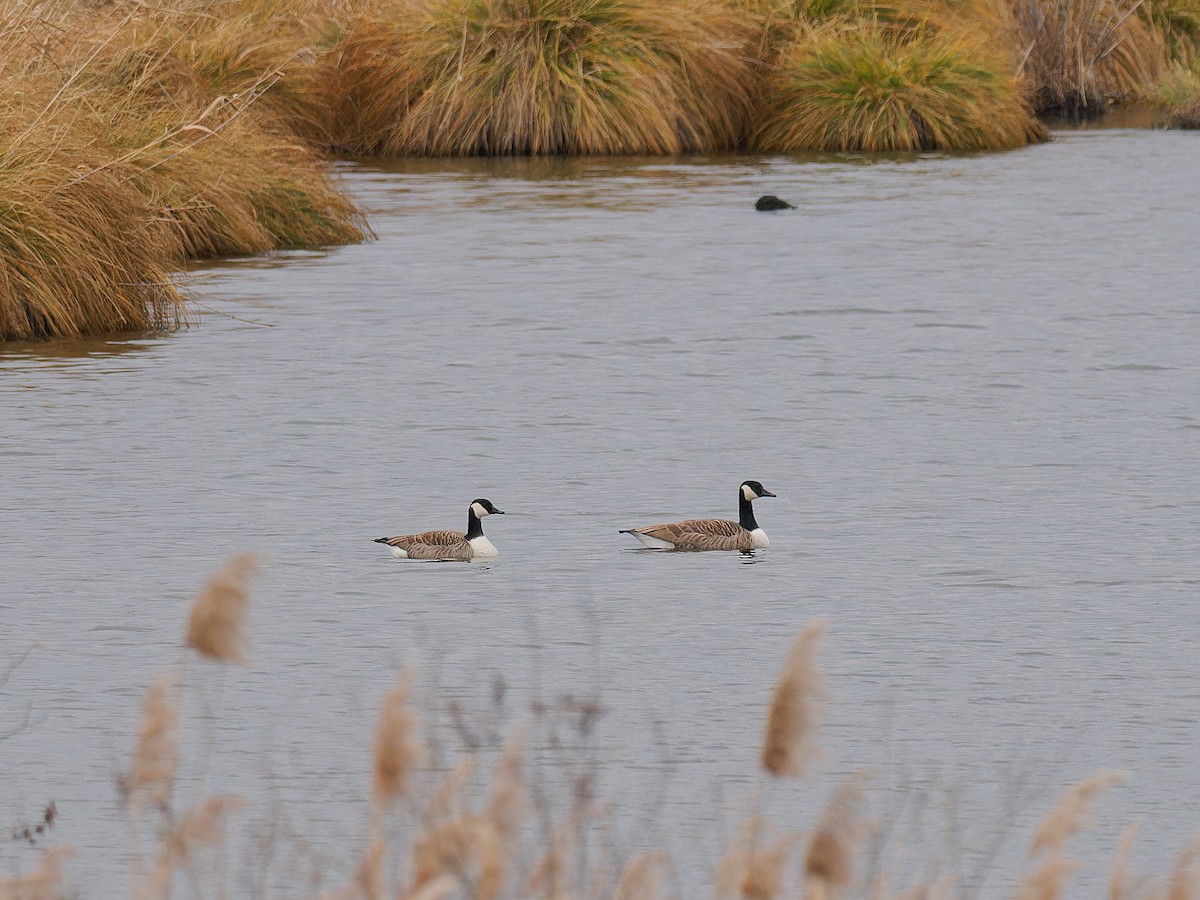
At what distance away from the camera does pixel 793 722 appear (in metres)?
3.52

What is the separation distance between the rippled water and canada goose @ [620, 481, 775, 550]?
9cm

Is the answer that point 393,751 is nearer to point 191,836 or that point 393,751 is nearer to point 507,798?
point 507,798

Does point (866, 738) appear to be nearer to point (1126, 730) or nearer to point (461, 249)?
point (1126, 730)

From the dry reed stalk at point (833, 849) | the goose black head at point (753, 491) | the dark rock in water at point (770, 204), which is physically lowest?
the dark rock in water at point (770, 204)

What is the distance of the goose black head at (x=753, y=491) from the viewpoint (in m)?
10.4

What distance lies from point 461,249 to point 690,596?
12.6 m

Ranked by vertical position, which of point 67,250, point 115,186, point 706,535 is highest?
point 115,186

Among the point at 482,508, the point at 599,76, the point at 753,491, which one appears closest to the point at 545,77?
the point at 599,76

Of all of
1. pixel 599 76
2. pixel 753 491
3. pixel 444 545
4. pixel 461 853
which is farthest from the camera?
pixel 599 76

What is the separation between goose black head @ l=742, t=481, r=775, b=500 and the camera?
34.1 feet

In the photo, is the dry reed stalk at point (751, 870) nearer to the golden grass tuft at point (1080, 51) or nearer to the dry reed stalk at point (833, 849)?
the dry reed stalk at point (833, 849)

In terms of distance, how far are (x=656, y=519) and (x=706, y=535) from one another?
0.72 meters

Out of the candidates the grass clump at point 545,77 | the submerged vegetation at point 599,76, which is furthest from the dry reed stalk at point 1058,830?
the grass clump at point 545,77

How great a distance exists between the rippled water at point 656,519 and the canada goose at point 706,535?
0.29 ft
